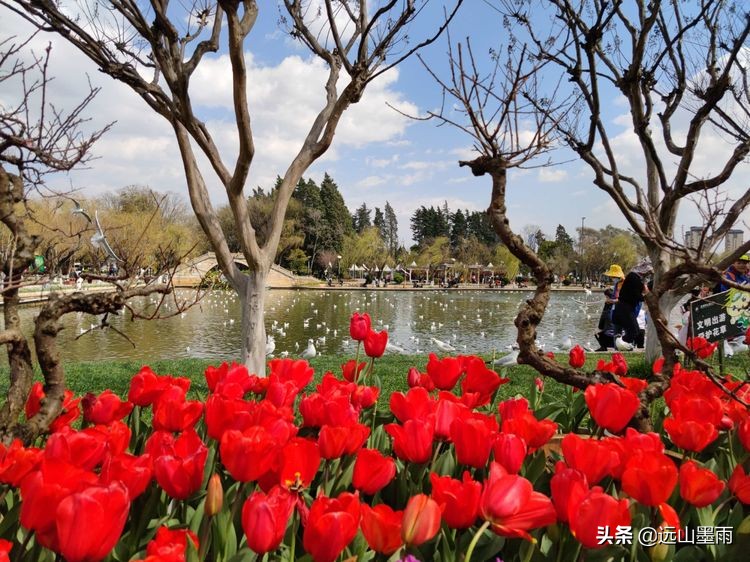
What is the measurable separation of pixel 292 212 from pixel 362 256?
8.91m

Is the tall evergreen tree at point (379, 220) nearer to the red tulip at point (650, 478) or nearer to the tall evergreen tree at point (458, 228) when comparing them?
the tall evergreen tree at point (458, 228)

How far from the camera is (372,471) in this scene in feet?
3.87

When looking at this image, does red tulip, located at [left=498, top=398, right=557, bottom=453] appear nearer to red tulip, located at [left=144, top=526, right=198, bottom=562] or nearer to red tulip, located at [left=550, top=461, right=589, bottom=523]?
red tulip, located at [left=550, top=461, right=589, bottom=523]

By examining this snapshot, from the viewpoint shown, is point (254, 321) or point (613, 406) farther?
point (254, 321)

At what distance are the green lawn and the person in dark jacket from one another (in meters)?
0.46

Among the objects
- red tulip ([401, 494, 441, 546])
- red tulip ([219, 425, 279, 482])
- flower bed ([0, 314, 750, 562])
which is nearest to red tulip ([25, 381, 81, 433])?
flower bed ([0, 314, 750, 562])

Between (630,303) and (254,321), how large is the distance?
628 centimetres

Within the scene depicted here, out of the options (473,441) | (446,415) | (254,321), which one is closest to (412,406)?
(446,415)

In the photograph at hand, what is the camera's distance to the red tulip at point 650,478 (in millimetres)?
1103

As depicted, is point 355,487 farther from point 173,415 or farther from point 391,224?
point 391,224

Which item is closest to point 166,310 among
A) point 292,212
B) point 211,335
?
point 211,335

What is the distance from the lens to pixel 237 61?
13.9 ft

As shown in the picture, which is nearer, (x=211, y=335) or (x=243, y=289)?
(x=243, y=289)

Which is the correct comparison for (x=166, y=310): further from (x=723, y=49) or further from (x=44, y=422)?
(x=44, y=422)
